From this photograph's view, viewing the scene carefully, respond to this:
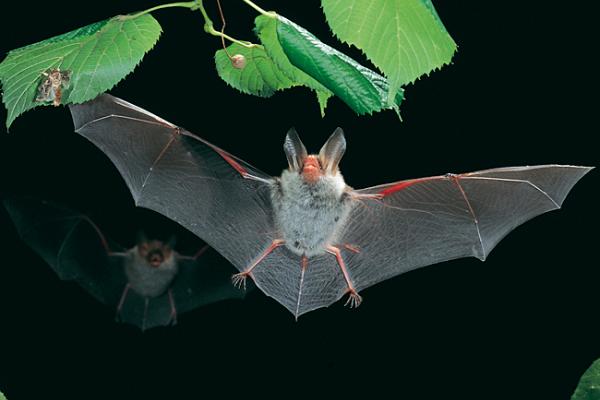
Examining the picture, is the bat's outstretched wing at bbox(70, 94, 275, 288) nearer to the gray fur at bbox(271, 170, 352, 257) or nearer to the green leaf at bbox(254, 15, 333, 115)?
the gray fur at bbox(271, 170, 352, 257)

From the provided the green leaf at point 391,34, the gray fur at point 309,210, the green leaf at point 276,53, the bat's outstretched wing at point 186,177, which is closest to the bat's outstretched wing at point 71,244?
the bat's outstretched wing at point 186,177

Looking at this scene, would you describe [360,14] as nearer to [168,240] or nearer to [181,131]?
[181,131]

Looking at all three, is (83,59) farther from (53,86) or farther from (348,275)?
(348,275)

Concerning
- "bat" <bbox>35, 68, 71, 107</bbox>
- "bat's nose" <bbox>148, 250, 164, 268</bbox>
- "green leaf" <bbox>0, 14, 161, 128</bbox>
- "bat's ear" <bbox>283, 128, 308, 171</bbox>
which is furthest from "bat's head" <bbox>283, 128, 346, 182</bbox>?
"bat's nose" <bbox>148, 250, 164, 268</bbox>

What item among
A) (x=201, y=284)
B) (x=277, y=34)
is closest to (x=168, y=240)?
(x=201, y=284)

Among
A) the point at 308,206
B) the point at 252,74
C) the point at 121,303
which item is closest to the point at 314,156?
the point at 308,206

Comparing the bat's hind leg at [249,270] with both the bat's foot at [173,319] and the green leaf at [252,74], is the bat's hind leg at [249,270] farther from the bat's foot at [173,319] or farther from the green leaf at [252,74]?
the green leaf at [252,74]
